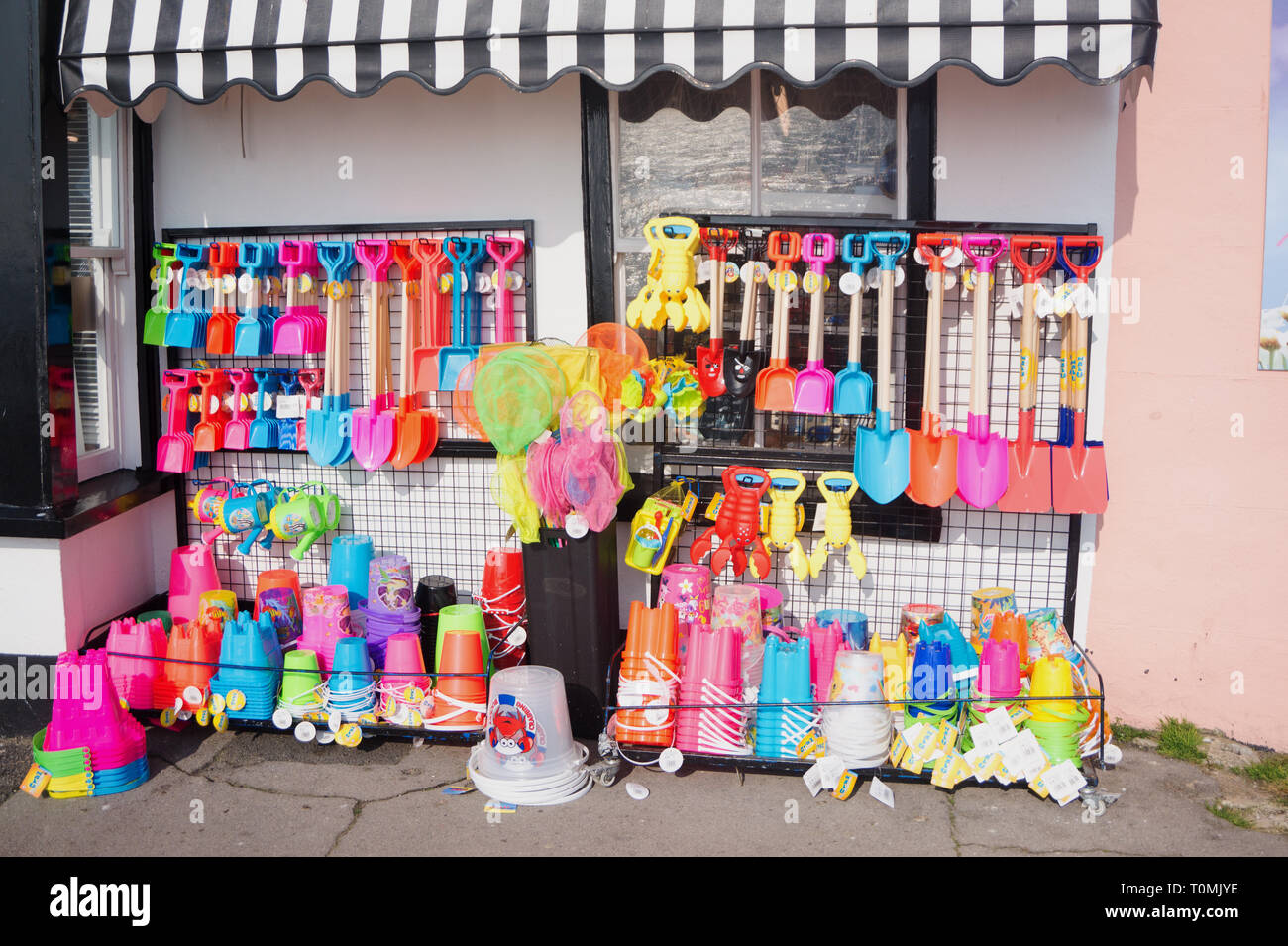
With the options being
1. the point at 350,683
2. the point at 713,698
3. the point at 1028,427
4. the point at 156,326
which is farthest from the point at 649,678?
the point at 156,326

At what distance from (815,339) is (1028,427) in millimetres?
887

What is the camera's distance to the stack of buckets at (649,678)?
169 inches

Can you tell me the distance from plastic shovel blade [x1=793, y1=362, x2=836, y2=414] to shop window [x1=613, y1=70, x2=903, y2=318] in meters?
0.69

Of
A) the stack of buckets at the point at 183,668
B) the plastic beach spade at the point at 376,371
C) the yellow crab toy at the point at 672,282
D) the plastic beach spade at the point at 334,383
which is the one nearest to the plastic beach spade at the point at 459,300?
the plastic beach spade at the point at 376,371

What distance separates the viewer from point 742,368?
4602 mm

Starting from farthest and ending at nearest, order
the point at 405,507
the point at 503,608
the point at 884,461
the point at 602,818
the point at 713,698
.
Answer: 1. the point at 405,507
2. the point at 503,608
3. the point at 884,461
4. the point at 713,698
5. the point at 602,818

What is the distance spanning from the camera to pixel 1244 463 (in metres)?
4.48

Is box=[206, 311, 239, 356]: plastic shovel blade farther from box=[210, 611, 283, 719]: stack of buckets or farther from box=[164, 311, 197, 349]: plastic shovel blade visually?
box=[210, 611, 283, 719]: stack of buckets

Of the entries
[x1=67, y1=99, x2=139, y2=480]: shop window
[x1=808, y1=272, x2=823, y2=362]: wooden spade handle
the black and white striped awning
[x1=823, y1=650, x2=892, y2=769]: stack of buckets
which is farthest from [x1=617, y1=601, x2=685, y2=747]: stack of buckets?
[x1=67, y1=99, x2=139, y2=480]: shop window

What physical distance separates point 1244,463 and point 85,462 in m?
4.87

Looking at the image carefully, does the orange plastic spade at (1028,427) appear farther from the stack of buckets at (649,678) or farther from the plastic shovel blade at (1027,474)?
the stack of buckets at (649,678)

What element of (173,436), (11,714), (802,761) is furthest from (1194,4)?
(11,714)

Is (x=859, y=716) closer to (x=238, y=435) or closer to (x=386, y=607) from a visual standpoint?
(x=386, y=607)

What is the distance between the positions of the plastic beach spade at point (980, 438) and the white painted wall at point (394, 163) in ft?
5.32
